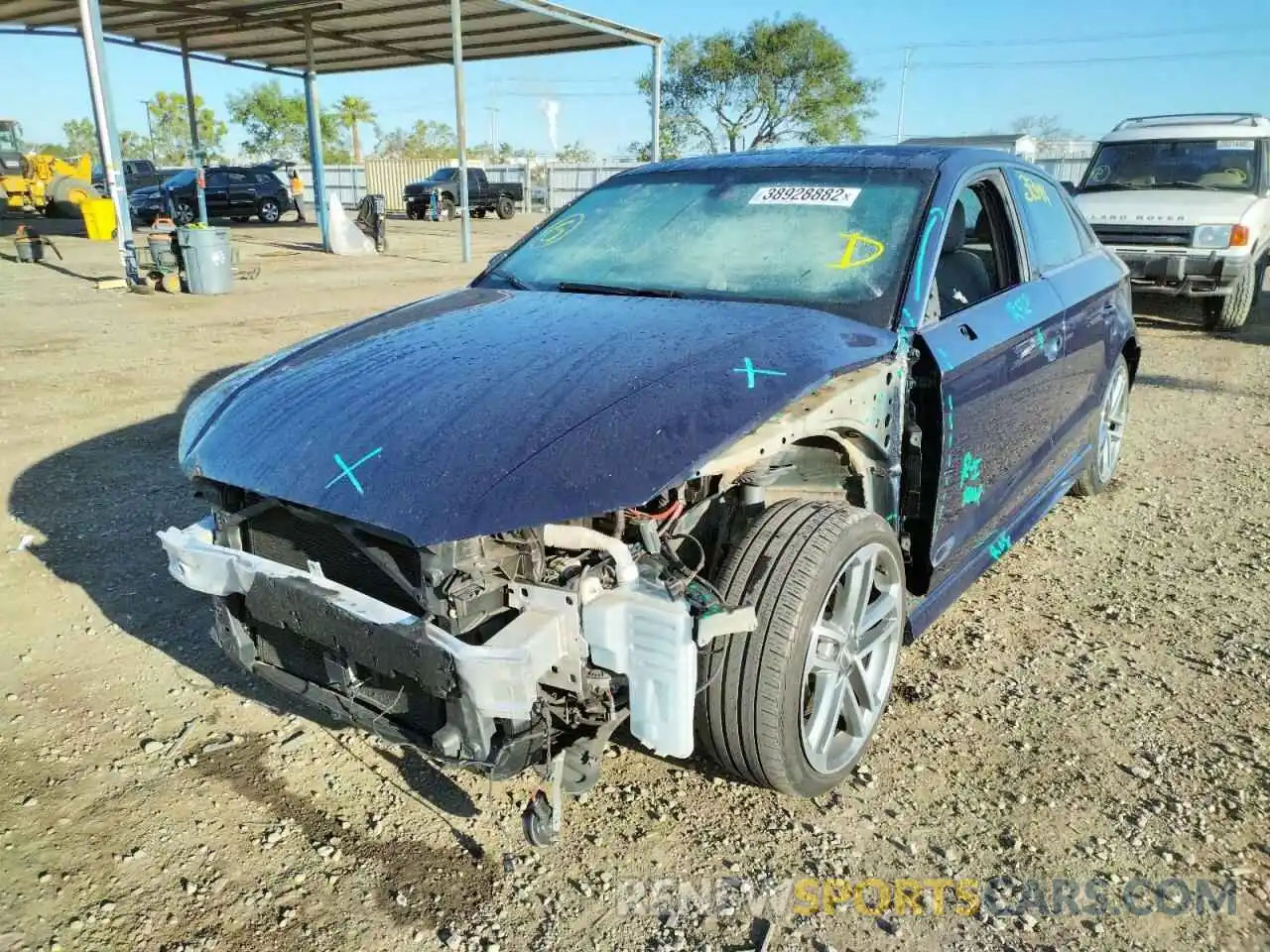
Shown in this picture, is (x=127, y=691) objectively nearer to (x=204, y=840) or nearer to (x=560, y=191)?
(x=204, y=840)

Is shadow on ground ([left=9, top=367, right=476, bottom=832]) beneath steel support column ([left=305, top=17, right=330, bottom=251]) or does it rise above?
beneath

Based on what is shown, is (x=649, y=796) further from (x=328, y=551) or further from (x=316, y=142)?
→ (x=316, y=142)

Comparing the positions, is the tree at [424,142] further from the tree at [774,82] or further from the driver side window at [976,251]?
the driver side window at [976,251]

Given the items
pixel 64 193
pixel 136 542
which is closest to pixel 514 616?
pixel 136 542

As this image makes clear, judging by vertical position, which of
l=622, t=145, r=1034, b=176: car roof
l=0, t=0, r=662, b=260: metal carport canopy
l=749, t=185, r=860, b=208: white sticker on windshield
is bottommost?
l=749, t=185, r=860, b=208: white sticker on windshield

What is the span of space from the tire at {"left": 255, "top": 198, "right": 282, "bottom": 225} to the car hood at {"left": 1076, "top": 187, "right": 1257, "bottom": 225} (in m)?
24.4

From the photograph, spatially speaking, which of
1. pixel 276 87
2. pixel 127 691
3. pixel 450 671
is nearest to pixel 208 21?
pixel 127 691

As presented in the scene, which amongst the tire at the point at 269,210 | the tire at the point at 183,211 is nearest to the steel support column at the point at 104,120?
the tire at the point at 183,211

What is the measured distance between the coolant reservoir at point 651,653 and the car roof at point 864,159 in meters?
2.01

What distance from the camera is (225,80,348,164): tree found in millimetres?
70750

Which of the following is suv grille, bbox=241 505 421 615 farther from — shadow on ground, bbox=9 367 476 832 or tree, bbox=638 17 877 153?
tree, bbox=638 17 877 153

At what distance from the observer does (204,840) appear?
7.98 ft

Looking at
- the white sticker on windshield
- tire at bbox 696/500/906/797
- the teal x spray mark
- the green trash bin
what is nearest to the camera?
the teal x spray mark

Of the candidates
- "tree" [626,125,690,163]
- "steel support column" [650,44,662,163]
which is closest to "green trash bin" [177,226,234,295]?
"steel support column" [650,44,662,163]
